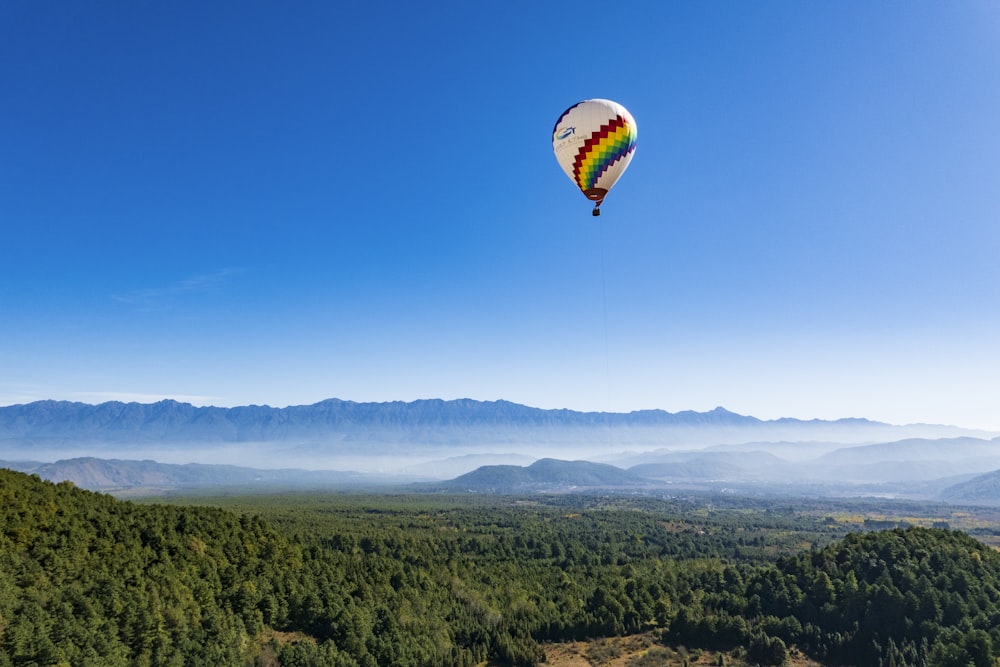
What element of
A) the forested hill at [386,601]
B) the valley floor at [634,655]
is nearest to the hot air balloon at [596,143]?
the forested hill at [386,601]

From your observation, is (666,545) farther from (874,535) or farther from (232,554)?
(232,554)

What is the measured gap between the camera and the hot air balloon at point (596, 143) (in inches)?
2108

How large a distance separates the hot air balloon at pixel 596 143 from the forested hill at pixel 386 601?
56.3 meters

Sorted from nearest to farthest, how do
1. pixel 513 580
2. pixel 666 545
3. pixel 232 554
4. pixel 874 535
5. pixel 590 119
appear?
pixel 590 119
pixel 232 554
pixel 874 535
pixel 513 580
pixel 666 545

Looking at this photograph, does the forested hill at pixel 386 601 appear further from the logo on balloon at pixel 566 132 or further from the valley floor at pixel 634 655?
the logo on balloon at pixel 566 132

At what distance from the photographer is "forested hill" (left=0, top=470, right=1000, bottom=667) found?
55.2m

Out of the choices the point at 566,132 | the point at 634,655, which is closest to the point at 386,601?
the point at 634,655

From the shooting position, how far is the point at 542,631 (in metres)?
85.4

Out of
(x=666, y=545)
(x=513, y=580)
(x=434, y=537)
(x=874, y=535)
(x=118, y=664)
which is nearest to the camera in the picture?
(x=118, y=664)

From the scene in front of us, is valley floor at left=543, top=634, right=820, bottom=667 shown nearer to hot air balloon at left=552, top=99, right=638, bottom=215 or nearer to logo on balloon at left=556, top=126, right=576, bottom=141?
hot air balloon at left=552, top=99, right=638, bottom=215

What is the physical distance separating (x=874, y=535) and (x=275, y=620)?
97223mm

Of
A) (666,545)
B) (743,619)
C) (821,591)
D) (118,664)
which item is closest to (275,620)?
(118,664)

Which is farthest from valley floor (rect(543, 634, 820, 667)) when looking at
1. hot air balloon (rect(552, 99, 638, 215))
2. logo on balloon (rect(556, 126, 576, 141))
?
logo on balloon (rect(556, 126, 576, 141))

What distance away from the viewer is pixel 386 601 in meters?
80.9
